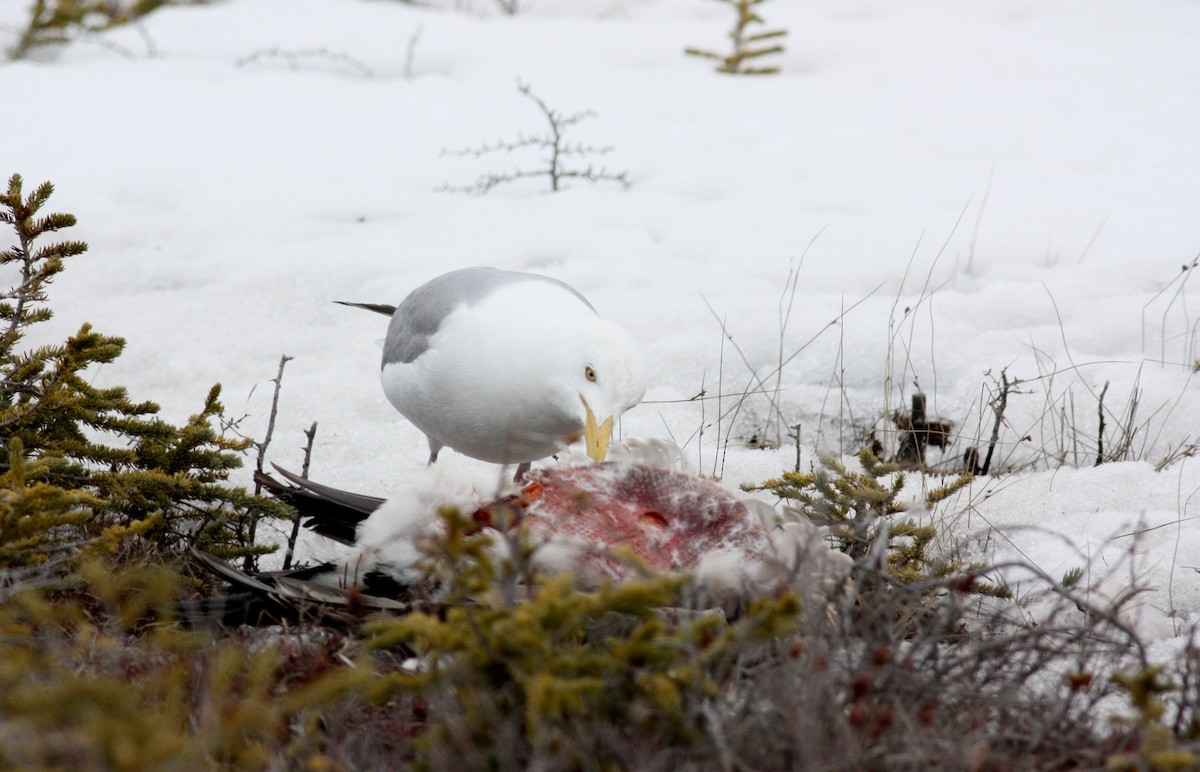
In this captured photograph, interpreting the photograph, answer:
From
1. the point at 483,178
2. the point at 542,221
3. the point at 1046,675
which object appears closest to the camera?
the point at 1046,675

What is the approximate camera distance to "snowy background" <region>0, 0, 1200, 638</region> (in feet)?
14.2

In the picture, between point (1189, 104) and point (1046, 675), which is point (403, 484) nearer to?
point (1046, 675)

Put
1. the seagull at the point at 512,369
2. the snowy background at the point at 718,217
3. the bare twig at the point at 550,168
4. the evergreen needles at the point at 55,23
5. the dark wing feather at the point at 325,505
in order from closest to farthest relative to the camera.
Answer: the dark wing feather at the point at 325,505, the seagull at the point at 512,369, the snowy background at the point at 718,217, the bare twig at the point at 550,168, the evergreen needles at the point at 55,23

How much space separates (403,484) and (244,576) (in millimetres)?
434

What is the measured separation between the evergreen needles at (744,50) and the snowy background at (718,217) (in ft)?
0.70

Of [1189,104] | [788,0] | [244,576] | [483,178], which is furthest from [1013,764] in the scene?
[788,0]

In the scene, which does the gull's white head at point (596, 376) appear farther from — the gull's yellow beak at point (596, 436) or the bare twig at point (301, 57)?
the bare twig at point (301, 57)

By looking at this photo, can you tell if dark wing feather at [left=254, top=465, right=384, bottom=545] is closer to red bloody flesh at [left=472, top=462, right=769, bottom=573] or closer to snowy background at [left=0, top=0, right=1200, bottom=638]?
red bloody flesh at [left=472, top=462, right=769, bottom=573]

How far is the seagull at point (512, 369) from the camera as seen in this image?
304 centimetres

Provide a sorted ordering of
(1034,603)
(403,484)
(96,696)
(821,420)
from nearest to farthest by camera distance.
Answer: (96,696) < (403,484) < (1034,603) < (821,420)

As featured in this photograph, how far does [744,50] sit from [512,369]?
6013mm

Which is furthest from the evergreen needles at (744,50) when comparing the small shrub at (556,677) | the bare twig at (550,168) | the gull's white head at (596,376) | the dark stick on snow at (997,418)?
the small shrub at (556,677)

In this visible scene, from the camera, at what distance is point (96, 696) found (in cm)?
127

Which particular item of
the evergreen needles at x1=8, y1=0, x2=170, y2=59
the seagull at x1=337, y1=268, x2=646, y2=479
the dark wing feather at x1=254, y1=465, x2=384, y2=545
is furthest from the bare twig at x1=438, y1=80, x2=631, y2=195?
the dark wing feather at x1=254, y1=465, x2=384, y2=545
